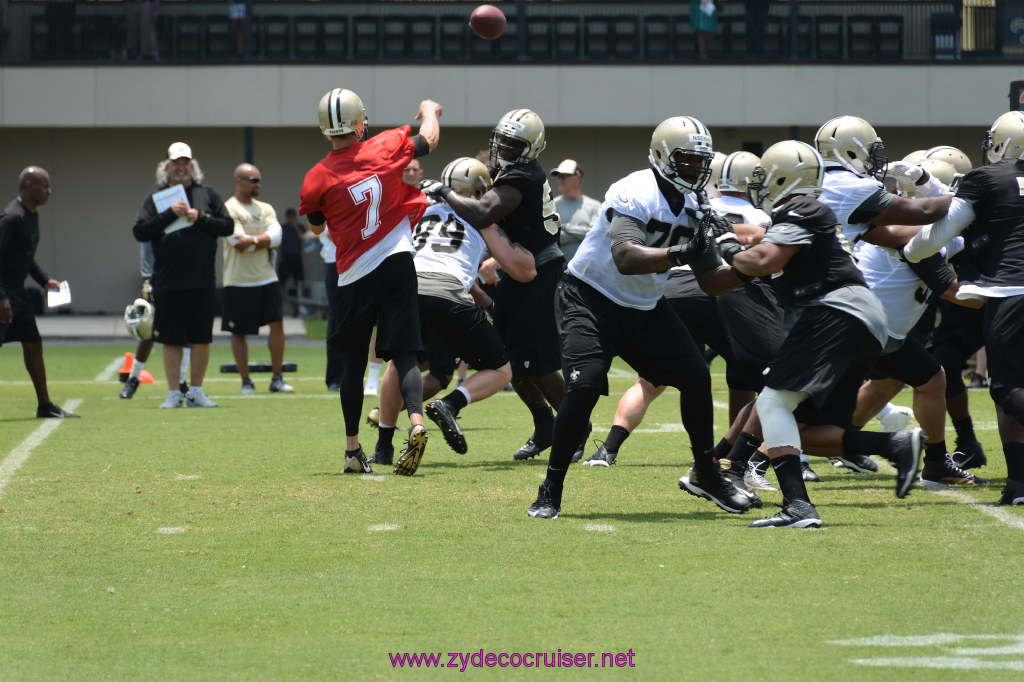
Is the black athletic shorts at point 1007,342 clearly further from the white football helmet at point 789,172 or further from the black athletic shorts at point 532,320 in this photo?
the black athletic shorts at point 532,320

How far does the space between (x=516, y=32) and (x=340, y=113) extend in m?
23.2

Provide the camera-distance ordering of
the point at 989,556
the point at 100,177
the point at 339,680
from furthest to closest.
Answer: the point at 100,177 < the point at 989,556 < the point at 339,680

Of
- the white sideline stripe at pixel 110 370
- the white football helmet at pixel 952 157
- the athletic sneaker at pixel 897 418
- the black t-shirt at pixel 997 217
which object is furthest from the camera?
the white sideline stripe at pixel 110 370

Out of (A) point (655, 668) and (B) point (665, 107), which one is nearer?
(A) point (655, 668)

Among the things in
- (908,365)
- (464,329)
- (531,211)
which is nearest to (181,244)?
(464,329)

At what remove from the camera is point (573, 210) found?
14977mm

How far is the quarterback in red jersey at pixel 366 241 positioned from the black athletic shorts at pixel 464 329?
1.85ft

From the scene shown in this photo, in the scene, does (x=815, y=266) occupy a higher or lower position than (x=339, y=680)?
higher

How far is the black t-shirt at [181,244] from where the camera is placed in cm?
1209

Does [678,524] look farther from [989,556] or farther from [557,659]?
[557,659]

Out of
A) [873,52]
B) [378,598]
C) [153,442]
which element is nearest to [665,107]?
[873,52]

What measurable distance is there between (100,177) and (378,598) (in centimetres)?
2841

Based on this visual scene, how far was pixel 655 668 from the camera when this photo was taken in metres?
4.00

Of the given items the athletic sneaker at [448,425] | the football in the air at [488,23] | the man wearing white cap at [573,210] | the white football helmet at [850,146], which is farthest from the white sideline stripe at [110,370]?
the white football helmet at [850,146]
